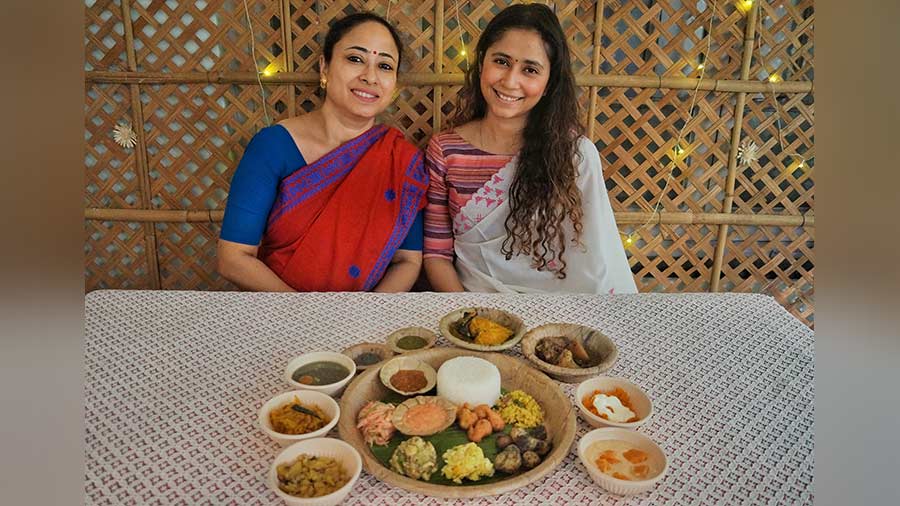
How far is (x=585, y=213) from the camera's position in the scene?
1873 millimetres

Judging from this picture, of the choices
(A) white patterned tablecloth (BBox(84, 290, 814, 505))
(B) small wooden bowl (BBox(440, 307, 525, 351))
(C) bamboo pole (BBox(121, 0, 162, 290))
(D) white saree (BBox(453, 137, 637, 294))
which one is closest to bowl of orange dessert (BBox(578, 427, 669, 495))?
(A) white patterned tablecloth (BBox(84, 290, 814, 505))

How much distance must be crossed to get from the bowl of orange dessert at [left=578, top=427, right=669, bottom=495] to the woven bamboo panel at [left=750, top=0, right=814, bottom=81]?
5.99 feet

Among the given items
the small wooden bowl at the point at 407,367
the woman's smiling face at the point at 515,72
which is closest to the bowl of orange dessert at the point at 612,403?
the small wooden bowl at the point at 407,367

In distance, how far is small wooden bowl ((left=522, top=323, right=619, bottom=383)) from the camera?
1083 millimetres

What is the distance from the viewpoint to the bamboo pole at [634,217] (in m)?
2.28

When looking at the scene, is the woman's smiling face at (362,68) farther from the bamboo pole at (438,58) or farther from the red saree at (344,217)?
the bamboo pole at (438,58)

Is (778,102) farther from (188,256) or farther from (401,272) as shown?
(188,256)

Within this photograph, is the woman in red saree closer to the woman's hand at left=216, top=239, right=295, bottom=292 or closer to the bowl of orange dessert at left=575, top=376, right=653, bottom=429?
the woman's hand at left=216, top=239, right=295, bottom=292

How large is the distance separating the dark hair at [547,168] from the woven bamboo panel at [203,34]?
819 millimetres

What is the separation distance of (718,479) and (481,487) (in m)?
0.38

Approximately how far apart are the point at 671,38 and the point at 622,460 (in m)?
1.77
